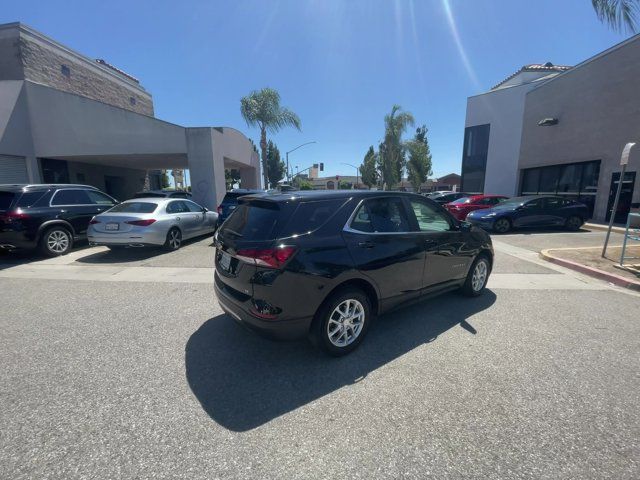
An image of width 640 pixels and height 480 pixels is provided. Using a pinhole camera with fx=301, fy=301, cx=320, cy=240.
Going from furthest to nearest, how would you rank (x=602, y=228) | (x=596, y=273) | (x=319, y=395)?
1. (x=602, y=228)
2. (x=596, y=273)
3. (x=319, y=395)

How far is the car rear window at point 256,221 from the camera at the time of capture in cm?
280

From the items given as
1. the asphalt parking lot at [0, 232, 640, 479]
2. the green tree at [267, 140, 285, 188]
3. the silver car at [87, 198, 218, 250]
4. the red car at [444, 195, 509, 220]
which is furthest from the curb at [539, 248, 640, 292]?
the green tree at [267, 140, 285, 188]

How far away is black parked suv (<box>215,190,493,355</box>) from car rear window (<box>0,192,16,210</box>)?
257 inches

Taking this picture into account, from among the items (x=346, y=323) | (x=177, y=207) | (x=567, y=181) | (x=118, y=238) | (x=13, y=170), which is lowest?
(x=346, y=323)

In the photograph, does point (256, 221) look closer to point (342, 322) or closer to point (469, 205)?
point (342, 322)

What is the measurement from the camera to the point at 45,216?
276 inches

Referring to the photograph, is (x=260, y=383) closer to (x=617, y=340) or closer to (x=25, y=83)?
(x=617, y=340)

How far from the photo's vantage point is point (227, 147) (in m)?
16.6

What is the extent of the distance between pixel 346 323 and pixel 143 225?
6.08 m

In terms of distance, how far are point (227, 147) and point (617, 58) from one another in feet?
62.4

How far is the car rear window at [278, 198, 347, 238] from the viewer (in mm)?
2770

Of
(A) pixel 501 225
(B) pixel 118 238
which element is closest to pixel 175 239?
(B) pixel 118 238

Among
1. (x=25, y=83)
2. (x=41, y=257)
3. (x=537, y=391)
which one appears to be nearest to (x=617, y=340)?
(x=537, y=391)

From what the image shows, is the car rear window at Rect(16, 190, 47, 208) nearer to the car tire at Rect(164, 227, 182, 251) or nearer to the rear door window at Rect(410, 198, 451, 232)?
the car tire at Rect(164, 227, 182, 251)
